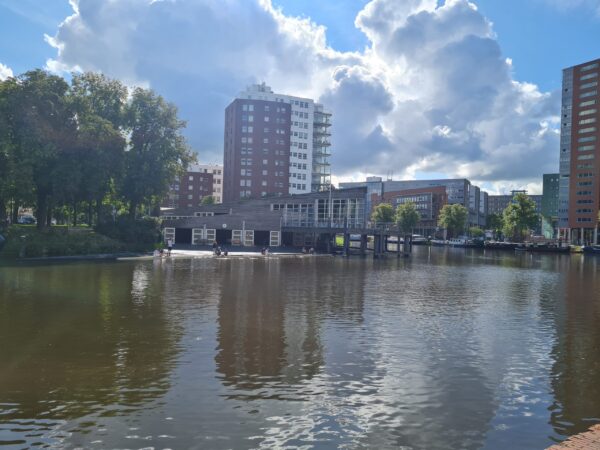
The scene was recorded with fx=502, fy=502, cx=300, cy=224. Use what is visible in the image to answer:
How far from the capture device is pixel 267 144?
134125 mm

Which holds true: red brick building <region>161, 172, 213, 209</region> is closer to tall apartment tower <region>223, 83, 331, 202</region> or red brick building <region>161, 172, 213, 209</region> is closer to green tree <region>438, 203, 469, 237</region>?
tall apartment tower <region>223, 83, 331, 202</region>

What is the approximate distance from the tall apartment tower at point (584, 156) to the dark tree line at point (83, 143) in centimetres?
13394

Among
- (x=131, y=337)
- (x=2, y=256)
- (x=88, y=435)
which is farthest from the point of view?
(x=2, y=256)

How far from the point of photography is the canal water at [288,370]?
457 inches

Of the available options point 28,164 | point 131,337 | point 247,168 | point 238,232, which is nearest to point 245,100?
point 247,168

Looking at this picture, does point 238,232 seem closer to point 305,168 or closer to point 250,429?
point 305,168

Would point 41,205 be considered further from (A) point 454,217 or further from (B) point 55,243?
(A) point 454,217

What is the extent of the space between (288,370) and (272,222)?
69309mm

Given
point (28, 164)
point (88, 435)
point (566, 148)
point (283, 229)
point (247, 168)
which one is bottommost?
point (88, 435)

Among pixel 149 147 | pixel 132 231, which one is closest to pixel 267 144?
pixel 149 147

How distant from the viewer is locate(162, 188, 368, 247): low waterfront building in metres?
84.0

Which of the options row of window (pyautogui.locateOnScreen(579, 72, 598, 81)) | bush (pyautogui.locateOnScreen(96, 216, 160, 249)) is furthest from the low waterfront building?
row of window (pyautogui.locateOnScreen(579, 72, 598, 81))

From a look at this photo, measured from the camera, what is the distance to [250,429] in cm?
1164

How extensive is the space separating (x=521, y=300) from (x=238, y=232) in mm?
56575
